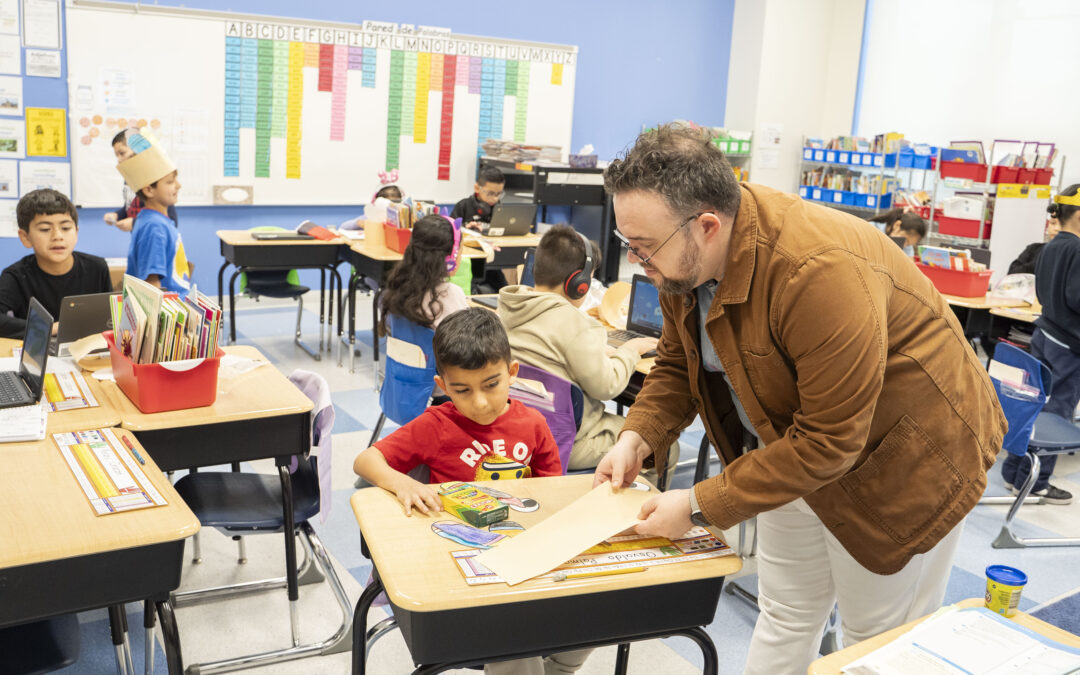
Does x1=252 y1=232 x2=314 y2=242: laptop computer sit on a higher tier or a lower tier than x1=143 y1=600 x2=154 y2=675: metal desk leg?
higher

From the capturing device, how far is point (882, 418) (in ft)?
5.02

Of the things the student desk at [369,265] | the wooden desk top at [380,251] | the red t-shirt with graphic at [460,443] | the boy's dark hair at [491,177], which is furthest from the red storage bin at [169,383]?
the boy's dark hair at [491,177]

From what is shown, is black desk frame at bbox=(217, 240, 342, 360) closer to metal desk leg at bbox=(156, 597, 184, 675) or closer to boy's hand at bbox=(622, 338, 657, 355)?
boy's hand at bbox=(622, 338, 657, 355)

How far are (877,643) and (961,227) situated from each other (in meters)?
6.66

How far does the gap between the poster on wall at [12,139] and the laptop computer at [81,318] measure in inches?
151

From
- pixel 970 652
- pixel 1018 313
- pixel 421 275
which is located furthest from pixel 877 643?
pixel 1018 313

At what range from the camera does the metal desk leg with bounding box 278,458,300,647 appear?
2.42 m

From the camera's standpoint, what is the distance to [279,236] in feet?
18.0

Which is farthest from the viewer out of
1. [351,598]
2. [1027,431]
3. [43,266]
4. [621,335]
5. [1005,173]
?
[1005,173]

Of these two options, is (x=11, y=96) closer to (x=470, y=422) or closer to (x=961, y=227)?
(x=470, y=422)

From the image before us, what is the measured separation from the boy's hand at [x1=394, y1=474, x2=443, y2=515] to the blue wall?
5464 mm

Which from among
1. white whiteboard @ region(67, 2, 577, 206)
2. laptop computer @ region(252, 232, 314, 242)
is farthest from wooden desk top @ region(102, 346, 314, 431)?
white whiteboard @ region(67, 2, 577, 206)

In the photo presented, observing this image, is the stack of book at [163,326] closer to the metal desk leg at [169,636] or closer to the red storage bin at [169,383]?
the red storage bin at [169,383]

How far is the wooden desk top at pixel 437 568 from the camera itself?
1379 millimetres
